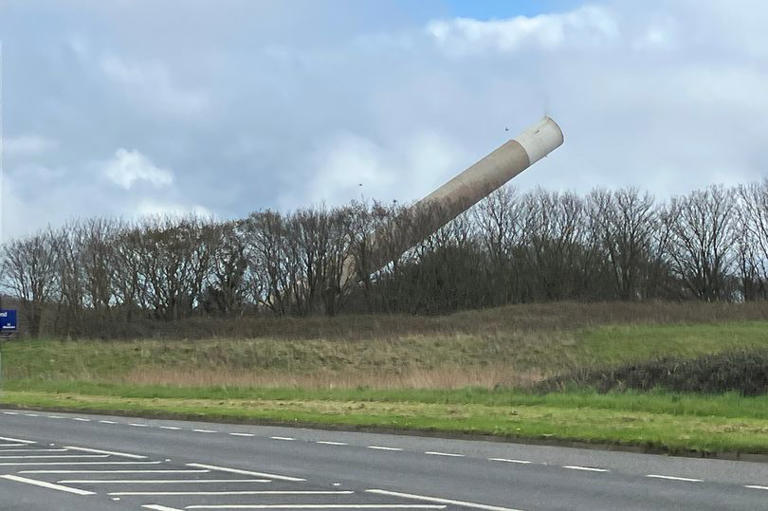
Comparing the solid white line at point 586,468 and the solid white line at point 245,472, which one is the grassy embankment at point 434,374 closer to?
the solid white line at point 586,468

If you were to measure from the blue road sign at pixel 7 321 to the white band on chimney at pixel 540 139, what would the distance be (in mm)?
47676

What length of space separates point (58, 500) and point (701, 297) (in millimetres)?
71863

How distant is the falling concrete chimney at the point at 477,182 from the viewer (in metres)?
75.4

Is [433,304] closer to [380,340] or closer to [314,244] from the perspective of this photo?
[314,244]

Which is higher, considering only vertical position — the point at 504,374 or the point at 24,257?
the point at 24,257

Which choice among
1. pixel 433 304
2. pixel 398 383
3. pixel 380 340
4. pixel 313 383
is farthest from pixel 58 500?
pixel 433 304

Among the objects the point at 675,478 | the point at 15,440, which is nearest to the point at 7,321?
the point at 15,440

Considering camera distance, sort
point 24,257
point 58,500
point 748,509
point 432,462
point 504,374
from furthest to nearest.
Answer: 1. point 24,257
2. point 504,374
3. point 432,462
4. point 58,500
5. point 748,509

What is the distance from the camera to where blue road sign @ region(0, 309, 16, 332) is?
37281 millimetres

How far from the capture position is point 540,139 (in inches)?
3027

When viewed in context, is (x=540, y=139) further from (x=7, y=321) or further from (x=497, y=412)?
(x=497, y=412)

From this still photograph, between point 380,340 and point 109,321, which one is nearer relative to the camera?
point 380,340

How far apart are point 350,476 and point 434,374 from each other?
1980 centimetres

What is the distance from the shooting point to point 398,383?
31766 mm
